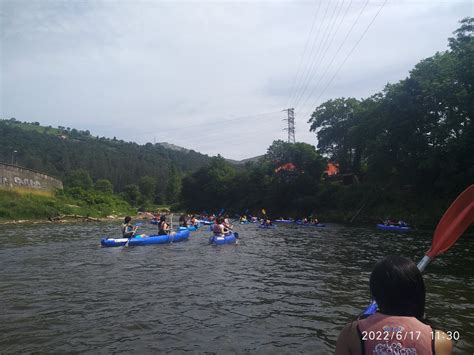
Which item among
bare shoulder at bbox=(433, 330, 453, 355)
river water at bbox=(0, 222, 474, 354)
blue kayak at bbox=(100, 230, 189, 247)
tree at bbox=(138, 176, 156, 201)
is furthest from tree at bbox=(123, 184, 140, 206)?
bare shoulder at bbox=(433, 330, 453, 355)

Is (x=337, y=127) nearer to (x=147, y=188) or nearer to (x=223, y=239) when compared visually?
(x=223, y=239)

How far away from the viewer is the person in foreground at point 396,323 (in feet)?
8.45

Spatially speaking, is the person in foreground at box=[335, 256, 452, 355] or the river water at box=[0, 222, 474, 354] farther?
the river water at box=[0, 222, 474, 354]

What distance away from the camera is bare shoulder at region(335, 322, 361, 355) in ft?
8.82

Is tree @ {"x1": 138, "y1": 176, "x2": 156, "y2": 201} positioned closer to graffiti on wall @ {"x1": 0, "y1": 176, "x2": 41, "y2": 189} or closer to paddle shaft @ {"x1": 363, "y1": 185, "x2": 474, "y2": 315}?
graffiti on wall @ {"x1": 0, "y1": 176, "x2": 41, "y2": 189}

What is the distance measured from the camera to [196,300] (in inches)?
374

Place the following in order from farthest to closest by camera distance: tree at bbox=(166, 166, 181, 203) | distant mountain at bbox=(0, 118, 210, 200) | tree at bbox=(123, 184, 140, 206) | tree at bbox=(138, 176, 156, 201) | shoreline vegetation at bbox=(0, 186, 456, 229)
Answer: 1. tree at bbox=(138, 176, 156, 201)
2. tree at bbox=(166, 166, 181, 203)
3. distant mountain at bbox=(0, 118, 210, 200)
4. tree at bbox=(123, 184, 140, 206)
5. shoreline vegetation at bbox=(0, 186, 456, 229)

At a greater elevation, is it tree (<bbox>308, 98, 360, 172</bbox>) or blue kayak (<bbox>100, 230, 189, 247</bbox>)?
tree (<bbox>308, 98, 360, 172</bbox>)

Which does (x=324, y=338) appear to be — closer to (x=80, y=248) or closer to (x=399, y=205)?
(x=80, y=248)

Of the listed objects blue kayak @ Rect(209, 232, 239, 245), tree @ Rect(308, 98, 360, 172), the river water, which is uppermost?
tree @ Rect(308, 98, 360, 172)

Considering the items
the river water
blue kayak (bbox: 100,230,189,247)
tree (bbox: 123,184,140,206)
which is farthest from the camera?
Answer: tree (bbox: 123,184,140,206)

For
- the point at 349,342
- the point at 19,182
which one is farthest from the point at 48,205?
the point at 349,342

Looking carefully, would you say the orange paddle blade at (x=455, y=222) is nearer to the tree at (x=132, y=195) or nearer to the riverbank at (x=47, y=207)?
the riverbank at (x=47, y=207)

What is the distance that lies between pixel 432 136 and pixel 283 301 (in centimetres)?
3079
